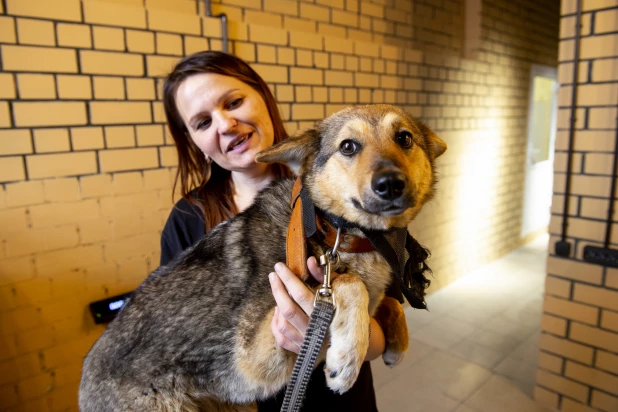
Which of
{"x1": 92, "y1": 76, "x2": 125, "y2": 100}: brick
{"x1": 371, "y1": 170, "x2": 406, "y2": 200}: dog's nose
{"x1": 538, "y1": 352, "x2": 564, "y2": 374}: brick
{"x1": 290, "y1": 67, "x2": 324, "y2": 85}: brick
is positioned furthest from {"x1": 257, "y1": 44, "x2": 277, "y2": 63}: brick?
{"x1": 538, "y1": 352, "x2": 564, "y2": 374}: brick

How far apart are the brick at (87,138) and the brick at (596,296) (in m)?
3.16

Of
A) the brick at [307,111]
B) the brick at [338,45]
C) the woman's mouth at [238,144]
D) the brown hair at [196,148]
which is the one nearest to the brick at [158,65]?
the brown hair at [196,148]

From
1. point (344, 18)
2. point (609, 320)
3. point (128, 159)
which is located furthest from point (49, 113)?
point (609, 320)

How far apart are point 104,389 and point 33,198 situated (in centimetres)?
141

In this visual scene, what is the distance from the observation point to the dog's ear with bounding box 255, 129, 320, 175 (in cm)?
136

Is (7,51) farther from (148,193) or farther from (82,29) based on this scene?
(148,193)

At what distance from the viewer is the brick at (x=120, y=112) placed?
2.41m

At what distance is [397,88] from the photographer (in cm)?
434

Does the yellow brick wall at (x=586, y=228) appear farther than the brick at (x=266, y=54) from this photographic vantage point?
No

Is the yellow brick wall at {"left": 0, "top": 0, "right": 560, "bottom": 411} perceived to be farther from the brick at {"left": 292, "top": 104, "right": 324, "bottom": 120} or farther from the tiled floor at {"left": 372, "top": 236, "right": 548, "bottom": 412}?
the tiled floor at {"left": 372, "top": 236, "right": 548, "bottom": 412}

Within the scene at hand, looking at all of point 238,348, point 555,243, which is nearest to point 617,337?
point 555,243

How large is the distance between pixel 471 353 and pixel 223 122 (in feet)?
10.7

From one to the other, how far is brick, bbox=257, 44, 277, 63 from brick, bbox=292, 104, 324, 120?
0.43 meters

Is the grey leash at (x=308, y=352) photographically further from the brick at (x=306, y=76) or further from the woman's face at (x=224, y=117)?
the brick at (x=306, y=76)
